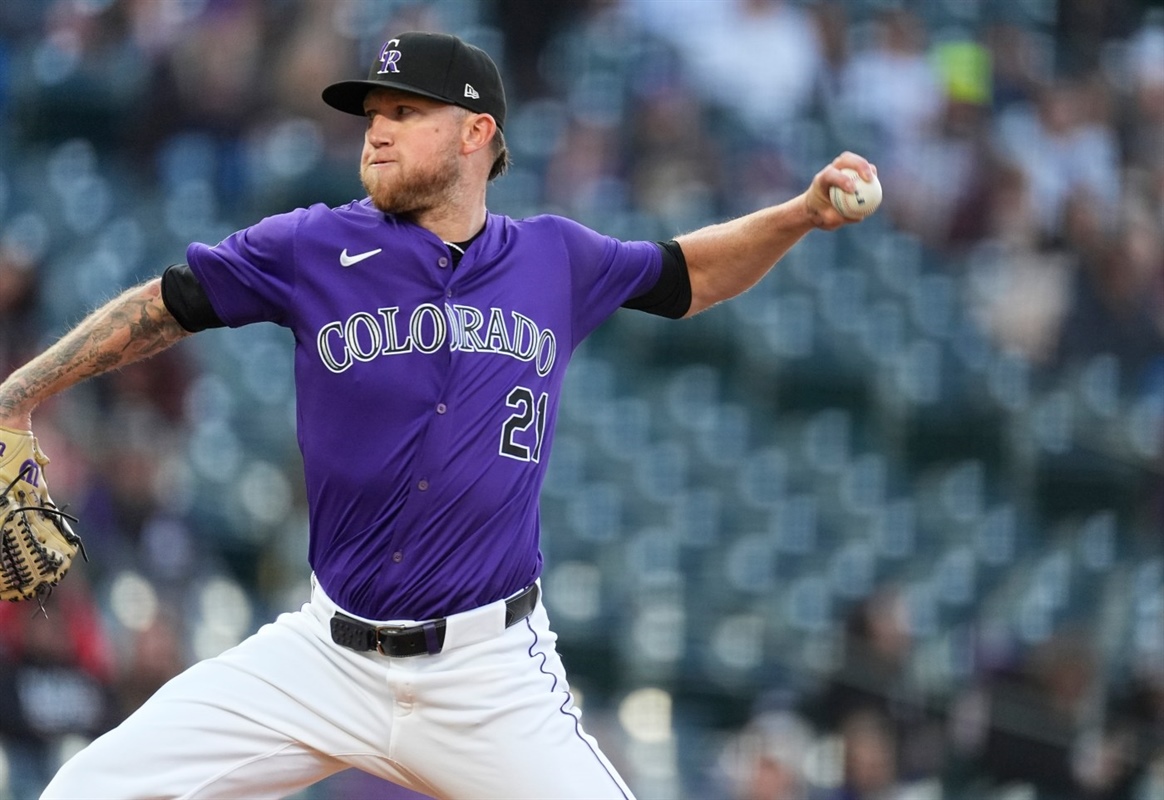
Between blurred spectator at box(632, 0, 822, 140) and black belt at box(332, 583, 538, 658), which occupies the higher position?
blurred spectator at box(632, 0, 822, 140)

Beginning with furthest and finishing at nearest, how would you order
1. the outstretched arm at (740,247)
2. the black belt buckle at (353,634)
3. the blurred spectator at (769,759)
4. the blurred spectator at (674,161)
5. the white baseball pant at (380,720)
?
the blurred spectator at (674,161) → the blurred spectator at (769,759) → the outstretched arm at (740,247) → the black belt buckle at (353,634) → the white baseball pant at (380,720)

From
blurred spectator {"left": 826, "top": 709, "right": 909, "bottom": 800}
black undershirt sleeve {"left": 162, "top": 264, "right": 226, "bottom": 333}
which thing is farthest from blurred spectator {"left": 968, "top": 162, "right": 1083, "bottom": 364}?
black undershirt sleeve {"left": 162, "top": 264, "right": 226, "bottom": 333}

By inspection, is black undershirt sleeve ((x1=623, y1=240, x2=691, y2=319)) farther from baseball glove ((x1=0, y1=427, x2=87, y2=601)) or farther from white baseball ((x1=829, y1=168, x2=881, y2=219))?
baseball glove ((x1=0, y1=427, x2=87, y2=601))

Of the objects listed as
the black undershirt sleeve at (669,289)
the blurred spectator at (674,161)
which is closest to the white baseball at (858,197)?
the black undershirt sleeve at (669,289)

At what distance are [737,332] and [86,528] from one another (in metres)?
3.08

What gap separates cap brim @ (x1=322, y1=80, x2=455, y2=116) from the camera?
362 cm

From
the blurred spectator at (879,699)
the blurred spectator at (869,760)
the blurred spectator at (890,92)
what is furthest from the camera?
the blurred spectator at (890,92)

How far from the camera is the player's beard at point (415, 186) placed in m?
3.64

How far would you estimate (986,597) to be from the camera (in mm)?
7605

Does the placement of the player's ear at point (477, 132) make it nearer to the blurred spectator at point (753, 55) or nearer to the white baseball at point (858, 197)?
the white baseball at point (858, 197)

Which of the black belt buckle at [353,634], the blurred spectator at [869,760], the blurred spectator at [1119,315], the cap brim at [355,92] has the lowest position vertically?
the blurred spectator at [869,760]

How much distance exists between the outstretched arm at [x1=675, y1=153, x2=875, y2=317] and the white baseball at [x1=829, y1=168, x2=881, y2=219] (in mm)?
137

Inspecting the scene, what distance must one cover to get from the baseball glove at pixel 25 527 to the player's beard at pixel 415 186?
889 mm

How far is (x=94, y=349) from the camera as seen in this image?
348 cm
